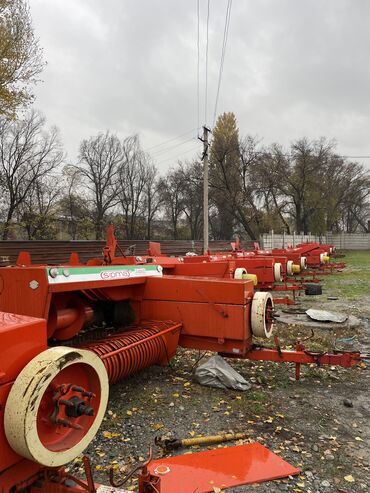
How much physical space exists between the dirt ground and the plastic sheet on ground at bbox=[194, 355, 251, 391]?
79 mm

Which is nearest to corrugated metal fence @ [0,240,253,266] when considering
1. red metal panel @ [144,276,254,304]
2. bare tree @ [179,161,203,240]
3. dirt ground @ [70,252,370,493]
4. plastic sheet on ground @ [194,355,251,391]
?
red metal panel @ [144,276,254,304]

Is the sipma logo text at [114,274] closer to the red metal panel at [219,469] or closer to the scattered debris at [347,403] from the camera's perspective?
the red metal panel at [219,469]

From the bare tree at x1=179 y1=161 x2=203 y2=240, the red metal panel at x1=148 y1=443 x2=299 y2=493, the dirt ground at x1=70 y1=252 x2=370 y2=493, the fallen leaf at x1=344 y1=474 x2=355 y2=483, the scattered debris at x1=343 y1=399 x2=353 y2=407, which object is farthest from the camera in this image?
the bare tree at x1=179 y1=161 x2=203 y2=240

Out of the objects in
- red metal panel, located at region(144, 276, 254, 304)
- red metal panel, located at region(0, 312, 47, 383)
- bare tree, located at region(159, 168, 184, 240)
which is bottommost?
red metal panel, located at region(144, 276, 254, 304)

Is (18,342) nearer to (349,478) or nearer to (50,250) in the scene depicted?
(349,478)

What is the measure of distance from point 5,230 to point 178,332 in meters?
27.7

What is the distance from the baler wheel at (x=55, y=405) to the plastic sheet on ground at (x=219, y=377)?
8.06 ft

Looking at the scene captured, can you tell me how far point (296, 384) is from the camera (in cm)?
446

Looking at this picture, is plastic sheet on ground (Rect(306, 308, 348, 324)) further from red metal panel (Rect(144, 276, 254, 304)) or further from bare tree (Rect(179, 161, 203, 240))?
bare tree (Rect(179, 161, 203, 240))

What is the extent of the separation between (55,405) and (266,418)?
242 centimetres

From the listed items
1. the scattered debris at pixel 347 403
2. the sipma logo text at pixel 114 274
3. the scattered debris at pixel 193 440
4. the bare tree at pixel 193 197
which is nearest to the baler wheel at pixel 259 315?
the scattered debris at pixel 347 403

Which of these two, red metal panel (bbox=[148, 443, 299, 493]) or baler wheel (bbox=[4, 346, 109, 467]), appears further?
red metal panel (bbox=[148, 443, 299, 493])

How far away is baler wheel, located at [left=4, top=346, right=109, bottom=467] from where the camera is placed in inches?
65.1

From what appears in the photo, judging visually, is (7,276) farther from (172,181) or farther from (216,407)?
(172,181)
